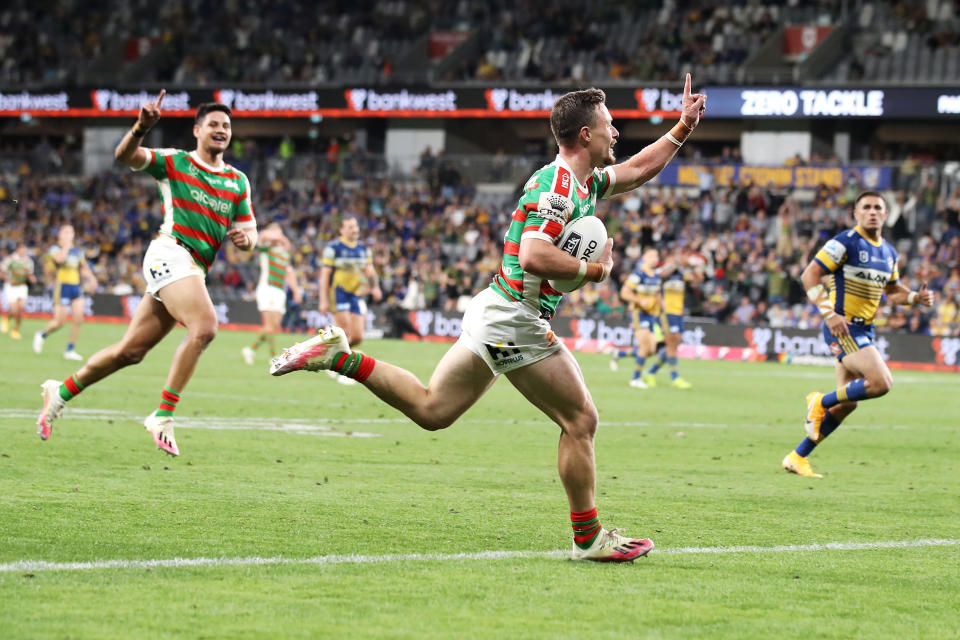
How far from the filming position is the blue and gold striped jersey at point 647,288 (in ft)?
79.6

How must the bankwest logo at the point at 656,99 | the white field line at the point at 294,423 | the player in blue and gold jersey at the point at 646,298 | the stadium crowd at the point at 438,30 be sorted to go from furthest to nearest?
the bankwest logo at the point at 656,99 < the stadium crowd at the point at 438,30 < the player in blue and gold jersey at the point at 646,298 < the white field line at the point at 294,423

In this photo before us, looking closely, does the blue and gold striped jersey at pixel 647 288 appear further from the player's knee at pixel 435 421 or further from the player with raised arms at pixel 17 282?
the player's knee at pixel 435 421

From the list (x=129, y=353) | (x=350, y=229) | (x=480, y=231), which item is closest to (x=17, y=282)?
(x=350, y=229)

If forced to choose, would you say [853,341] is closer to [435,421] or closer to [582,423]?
[582,423]

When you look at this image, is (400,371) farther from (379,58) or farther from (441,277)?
(379,58)

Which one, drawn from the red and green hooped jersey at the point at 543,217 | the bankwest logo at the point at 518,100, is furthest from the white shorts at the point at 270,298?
the bankwest logo at the point at 518,100

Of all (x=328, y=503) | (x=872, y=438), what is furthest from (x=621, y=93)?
(x=328, y=503)

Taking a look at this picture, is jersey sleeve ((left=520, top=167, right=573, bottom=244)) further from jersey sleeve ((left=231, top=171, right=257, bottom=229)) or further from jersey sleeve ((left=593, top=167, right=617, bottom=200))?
jersey sleeve ((left=231, top=171, right=257, bottom=229))

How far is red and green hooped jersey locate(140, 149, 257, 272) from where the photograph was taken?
1059 centimetres

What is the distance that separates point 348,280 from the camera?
72.9ft

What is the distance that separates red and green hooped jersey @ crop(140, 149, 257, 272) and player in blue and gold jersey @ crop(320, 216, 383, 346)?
36.8 feet

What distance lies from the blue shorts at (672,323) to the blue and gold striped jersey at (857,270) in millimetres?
11879

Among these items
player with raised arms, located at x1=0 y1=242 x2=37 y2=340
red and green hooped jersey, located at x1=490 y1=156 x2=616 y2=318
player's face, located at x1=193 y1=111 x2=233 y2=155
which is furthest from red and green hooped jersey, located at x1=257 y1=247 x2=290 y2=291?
red and green hooped jersey, located at x1=490 y1=156 x2=616 y2=318

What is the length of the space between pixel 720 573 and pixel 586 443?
0.93 metres
